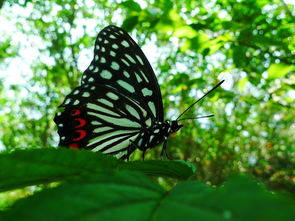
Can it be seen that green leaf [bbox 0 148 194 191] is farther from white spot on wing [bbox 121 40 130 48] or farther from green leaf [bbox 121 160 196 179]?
white spot on wing [bbox 121 40 130 48]

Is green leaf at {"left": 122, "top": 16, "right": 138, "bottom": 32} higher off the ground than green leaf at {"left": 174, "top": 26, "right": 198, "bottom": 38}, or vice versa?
green leaf at {"left": 122, "top": 16, "right": 138, "bottom": 32}

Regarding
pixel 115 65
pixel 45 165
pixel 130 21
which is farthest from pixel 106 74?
pixel 45 165

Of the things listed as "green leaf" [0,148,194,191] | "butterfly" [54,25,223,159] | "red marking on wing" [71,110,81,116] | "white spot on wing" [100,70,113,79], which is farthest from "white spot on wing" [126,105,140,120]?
"green leaf" [0,148,194,191]

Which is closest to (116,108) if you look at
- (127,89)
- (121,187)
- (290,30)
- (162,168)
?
(127,89)

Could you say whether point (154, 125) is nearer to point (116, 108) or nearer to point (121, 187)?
point (116, 108)

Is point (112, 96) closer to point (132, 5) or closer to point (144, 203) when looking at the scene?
point (132, 5)

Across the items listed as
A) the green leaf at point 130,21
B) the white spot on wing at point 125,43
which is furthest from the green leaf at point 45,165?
the white spot on wing at point 125,43

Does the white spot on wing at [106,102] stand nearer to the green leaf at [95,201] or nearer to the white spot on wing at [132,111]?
the white spot on wing at [132,111]
